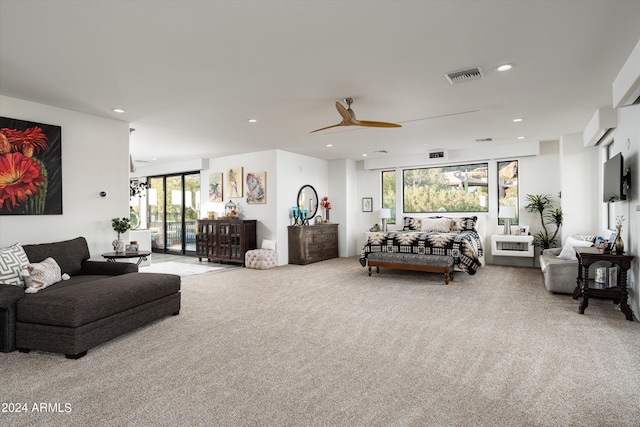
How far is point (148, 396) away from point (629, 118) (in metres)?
5.43

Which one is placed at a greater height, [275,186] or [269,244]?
[275,186]

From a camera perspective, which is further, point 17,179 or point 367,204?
point 367,204

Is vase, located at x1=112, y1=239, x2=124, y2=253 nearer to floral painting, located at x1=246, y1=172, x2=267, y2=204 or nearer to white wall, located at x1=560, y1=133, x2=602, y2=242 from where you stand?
floral painting, located at x1=246, y1=172, x2=267, y2=204

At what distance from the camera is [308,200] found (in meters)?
8.54

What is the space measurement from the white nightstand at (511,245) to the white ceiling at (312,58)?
2.54 metres

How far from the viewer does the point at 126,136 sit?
5105 mm

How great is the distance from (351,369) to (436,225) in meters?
5.53

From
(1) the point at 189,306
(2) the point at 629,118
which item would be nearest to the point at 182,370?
(1) the point at 189,306

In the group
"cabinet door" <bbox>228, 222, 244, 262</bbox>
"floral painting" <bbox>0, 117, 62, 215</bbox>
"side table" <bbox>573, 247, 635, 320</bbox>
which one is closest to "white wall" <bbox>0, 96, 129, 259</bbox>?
"floral painting" <bbox>0, 117, 62, 215</bbox>

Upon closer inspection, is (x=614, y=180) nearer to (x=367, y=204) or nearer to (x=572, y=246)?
(x=572, y=246)

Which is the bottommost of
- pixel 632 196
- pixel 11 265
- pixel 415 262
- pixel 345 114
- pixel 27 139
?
pixel 415 262

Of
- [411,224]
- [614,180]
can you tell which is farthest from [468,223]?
[614,180]

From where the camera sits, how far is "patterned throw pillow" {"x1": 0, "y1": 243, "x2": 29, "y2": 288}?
10.2 feet

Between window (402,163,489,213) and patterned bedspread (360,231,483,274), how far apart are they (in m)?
1.70
